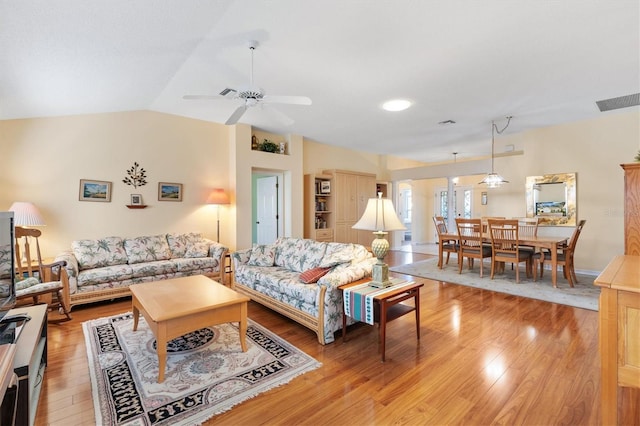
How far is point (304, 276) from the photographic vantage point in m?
3.00

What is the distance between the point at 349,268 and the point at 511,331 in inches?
66.6

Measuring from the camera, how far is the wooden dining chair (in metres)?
2.91

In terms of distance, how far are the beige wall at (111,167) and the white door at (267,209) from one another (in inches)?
43.3

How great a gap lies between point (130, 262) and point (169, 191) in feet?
4.39

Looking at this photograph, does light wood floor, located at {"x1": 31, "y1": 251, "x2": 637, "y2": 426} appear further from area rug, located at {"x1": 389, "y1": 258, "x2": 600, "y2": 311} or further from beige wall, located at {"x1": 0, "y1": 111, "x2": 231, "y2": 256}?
beige wall, located at {"x1": 0, "y1": 111, "x2": 231, "y2": 256}

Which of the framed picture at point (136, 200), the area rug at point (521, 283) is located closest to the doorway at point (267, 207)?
the framed picture at point (136, 200)

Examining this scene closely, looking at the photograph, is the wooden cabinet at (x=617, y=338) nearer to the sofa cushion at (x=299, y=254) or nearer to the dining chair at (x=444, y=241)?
the sofa cushion at (x=299, y=254)

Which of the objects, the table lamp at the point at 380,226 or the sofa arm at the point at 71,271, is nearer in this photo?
the table lamp at the point at 380,226

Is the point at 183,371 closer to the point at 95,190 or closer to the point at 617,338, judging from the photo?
the point at 617,338

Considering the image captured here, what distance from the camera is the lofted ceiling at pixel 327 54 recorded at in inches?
88.5

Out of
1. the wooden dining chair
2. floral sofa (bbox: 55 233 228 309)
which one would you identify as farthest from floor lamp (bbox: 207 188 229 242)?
the wooden dining chair

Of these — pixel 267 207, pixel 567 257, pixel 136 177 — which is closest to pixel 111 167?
pixel 136 177

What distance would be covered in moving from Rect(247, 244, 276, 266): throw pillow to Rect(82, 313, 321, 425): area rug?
1.04m

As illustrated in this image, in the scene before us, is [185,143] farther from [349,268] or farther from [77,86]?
[349,268]
